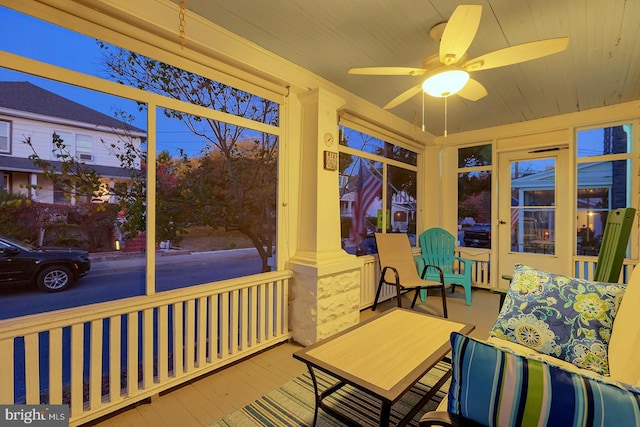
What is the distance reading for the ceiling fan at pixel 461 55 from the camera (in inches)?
57.7

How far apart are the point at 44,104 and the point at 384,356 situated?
2.24 metres

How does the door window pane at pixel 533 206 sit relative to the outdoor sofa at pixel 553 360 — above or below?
above

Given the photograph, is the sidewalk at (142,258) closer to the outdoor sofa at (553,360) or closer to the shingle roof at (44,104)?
the shingle roof at (44,104)

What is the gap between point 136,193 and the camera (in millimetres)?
1898

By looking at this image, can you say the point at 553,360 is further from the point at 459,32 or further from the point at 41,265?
the point at 41,265

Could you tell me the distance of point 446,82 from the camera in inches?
73.1

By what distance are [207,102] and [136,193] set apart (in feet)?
2.79

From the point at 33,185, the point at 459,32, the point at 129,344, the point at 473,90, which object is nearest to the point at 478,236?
the point at 473,90

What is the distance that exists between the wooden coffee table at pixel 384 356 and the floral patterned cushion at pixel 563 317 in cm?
30

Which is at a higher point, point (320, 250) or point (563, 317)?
point (320, 250)

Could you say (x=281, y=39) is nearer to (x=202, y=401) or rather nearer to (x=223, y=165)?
(x=223, y=165)

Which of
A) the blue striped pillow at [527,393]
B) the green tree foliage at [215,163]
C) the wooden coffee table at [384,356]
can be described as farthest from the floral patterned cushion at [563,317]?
the green tree foliage at [215,163]

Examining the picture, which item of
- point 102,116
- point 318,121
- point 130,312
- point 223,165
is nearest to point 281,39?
point 318,121

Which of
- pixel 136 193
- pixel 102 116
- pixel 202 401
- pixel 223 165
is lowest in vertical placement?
pixel 202 401
